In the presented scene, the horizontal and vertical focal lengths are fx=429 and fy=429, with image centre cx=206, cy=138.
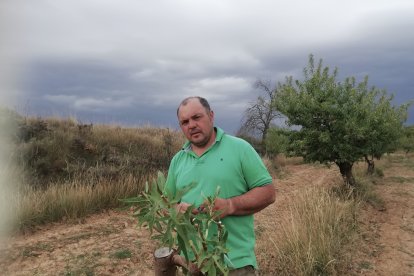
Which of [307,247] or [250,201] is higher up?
[250,201]

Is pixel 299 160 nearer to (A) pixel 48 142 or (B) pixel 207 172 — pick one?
(A) pixel 48 142

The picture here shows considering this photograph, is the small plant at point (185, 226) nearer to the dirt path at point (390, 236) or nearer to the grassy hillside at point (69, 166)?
the dirt path at point (390, 236)

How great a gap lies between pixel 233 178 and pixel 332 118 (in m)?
8.43

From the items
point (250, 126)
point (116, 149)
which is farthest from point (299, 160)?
point (116, 149)

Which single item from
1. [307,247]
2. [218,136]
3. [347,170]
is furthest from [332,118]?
[218,136]

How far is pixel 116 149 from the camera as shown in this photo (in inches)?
544

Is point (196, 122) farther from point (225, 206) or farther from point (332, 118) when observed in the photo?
point (332, 118)

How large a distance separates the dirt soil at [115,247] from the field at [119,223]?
0.01m

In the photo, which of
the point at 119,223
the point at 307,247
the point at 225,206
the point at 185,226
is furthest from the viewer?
the point at 119,223

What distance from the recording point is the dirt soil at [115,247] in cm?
566

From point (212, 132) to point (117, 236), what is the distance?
4.85m

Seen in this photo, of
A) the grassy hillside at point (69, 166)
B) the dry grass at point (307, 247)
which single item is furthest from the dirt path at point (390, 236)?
the grassy hillside at point (69, 166)

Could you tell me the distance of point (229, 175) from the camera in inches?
99.5

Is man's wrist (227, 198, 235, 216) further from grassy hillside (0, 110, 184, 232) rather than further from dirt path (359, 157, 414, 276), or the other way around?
grassy hillside (0, 110, 184, 232)
